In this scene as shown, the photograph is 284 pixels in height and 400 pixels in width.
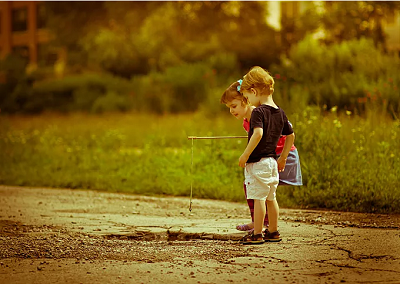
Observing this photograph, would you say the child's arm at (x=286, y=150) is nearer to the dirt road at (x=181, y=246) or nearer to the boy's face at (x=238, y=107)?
the boy's face at (x=238, y=107)

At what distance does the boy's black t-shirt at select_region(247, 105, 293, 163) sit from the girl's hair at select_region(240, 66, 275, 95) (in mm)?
160

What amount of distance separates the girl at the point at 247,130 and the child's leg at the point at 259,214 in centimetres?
29

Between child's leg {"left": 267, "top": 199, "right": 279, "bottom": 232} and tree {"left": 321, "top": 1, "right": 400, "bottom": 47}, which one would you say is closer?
child's leg {"left": 267, "top": 199, "right": 279, "bottom": 232}

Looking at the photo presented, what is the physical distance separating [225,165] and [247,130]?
3894 millimetres

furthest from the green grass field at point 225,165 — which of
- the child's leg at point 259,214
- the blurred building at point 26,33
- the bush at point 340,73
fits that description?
the blurred building at point 26,33

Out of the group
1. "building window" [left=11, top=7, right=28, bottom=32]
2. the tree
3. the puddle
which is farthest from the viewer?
"building window" [left=11, top=7, right=28, bottom=32]

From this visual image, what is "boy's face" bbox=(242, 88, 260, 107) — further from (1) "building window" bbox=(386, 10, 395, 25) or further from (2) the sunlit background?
(1) "building window" bbox=(386, 10, 395, 25)

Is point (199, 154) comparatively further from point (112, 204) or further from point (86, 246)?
point (86, 246)

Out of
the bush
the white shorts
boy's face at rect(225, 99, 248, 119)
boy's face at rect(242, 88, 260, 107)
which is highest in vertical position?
the bush

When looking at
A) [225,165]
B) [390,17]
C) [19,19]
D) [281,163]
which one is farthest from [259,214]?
[19,19]

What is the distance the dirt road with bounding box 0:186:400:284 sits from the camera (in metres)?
4.47

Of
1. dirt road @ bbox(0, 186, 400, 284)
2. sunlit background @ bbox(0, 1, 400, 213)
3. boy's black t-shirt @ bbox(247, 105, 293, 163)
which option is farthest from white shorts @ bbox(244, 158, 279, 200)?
sunlit background @ bbox(0, 1, 400, 213)

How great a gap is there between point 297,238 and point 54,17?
96.5 ft

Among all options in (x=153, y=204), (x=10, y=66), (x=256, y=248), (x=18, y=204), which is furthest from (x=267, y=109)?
(x=10, y=66)
